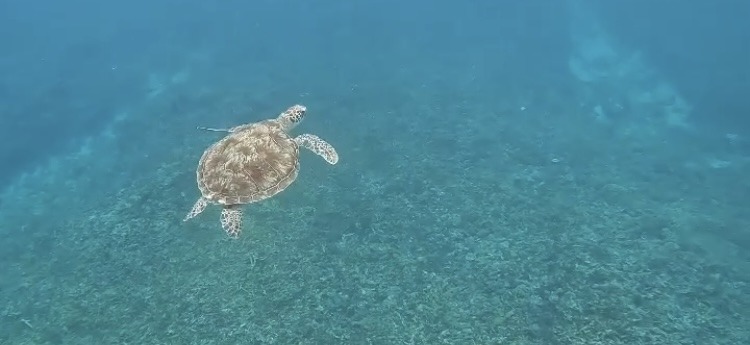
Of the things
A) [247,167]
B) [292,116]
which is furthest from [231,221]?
[292,116]

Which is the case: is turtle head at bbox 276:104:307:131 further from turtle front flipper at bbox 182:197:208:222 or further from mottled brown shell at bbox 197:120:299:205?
turtle front flipper at bbox 182:197:208:222

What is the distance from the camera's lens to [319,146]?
8.79m

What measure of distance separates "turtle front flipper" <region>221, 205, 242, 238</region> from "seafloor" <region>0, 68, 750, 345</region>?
0.23m

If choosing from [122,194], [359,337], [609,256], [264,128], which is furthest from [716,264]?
[122,194]

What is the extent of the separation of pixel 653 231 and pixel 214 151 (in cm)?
634

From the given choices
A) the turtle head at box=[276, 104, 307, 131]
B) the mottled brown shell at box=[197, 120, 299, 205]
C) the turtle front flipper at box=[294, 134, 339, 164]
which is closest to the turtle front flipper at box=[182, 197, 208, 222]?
the mottled brown shell at box=[197, 120, 299, 205]

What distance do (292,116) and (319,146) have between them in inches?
34.8

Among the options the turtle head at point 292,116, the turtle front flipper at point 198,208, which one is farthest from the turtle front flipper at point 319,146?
the turtle front flipper at point 198,208

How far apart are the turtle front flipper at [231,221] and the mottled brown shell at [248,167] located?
0.52 feet

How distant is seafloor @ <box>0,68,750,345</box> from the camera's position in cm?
696

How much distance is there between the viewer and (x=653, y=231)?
25.9 feet

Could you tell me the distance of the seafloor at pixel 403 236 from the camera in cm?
696

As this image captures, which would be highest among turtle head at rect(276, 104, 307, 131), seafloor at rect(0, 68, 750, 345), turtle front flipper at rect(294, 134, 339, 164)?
turtle head at rect(276, 104, 307, 131)

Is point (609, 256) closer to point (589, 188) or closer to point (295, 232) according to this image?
point (589, 188)
